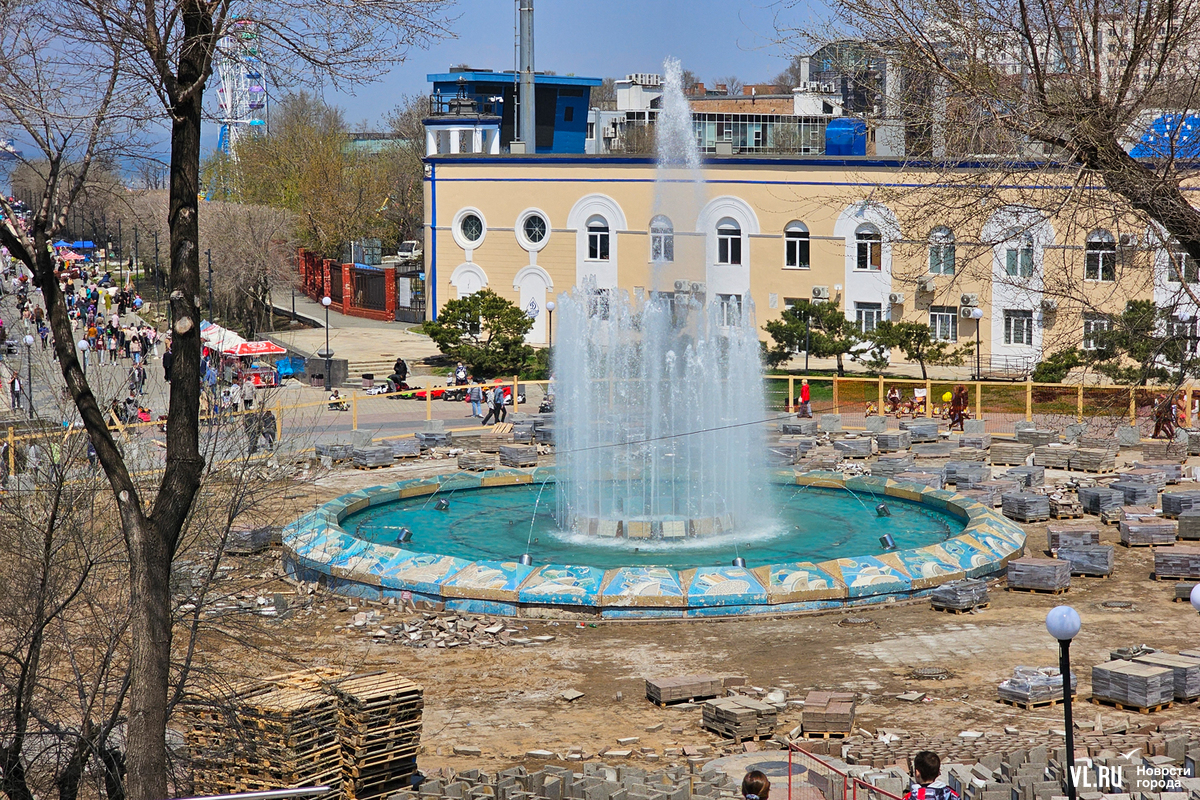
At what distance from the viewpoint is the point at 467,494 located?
25.2m

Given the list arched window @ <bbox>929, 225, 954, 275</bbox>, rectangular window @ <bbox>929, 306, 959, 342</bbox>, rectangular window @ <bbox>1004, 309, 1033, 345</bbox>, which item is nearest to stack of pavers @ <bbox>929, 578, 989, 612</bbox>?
arched window @ <bbox>929, 225, 954, 275</bbox>

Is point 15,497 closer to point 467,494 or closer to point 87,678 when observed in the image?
point 87,678

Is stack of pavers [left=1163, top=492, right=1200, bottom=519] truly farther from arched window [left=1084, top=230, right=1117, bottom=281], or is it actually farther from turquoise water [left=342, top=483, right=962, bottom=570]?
arched window [left=1084, top=230, right=1117, bottom=281]

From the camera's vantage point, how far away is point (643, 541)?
68.6 feet

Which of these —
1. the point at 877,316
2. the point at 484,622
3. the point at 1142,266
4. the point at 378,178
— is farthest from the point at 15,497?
the point at 378,178

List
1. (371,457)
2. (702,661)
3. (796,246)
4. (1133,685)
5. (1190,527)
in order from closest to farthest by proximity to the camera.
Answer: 1. (1133,685)
2. (702,661)
3. (1190,527)
4. (371,457)
5. (796,246)

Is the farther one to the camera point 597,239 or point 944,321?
point 597,239

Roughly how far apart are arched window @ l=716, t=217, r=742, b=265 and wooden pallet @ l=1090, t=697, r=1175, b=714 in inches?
1478

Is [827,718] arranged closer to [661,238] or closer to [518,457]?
[518,457]

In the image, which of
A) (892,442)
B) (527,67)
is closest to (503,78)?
(527,67)

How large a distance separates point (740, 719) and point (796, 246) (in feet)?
125

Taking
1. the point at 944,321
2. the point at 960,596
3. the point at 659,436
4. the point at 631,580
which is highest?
the point at 944,321

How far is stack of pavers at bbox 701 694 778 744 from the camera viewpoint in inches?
526

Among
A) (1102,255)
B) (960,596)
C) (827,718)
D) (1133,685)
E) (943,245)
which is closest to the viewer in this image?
(943,245)
